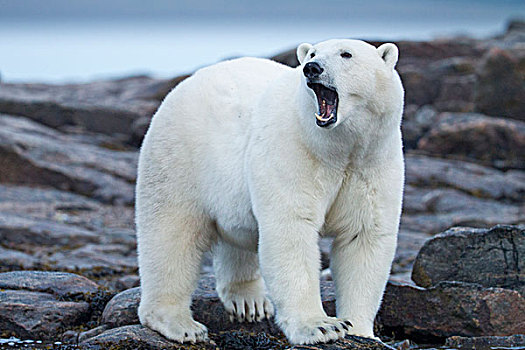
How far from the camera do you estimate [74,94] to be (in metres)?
24.9

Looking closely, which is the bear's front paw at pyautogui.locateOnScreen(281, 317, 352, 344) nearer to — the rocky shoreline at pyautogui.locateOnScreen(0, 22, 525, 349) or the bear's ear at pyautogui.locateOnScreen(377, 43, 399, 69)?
the rocky shoreline at pyautogui.locateOnScreen(0, 22, 525, 349)

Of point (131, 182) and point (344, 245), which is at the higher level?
point (344, 245)

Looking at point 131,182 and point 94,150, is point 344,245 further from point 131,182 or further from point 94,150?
point 94,150

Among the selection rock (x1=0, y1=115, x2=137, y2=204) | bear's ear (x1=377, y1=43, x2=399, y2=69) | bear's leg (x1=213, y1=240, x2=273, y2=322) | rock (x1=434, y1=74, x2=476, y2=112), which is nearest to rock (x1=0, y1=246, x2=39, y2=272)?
bear's leg (x1=213, y1=240, x2=273, y2=322)

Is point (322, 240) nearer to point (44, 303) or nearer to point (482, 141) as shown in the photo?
point (44, 303)

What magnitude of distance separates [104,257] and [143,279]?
380cm

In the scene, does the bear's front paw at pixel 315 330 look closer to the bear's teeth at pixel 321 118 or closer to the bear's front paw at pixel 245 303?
the bear's teeth at pixel 321 118

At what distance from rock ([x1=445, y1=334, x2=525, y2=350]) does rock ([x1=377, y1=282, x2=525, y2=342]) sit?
243 millimetres

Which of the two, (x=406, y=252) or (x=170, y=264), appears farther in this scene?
(x=406, y=252)

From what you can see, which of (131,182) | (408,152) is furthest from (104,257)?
(408,152)

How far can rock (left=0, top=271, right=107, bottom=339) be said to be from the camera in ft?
21.7

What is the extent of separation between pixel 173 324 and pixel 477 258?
286 cm

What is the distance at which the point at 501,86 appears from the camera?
58.6 ft

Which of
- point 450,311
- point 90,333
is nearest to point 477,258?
point 450,311
